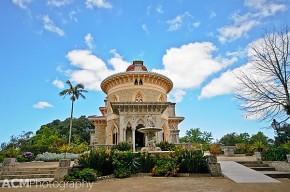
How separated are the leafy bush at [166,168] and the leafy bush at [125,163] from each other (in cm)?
111

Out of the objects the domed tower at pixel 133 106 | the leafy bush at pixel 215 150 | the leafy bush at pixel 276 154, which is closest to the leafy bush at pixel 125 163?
the leafy bush at pixel 276 154

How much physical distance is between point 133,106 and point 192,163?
13.8m

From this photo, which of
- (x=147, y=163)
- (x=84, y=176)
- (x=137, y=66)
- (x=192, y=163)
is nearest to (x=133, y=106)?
(x=137, y=66)

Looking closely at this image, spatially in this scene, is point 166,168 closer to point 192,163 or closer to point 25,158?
point 192,163

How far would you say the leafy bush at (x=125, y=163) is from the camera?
12.7 metres

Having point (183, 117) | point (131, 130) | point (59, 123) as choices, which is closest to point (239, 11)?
point (131, 130)

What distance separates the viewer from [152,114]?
1028 inches

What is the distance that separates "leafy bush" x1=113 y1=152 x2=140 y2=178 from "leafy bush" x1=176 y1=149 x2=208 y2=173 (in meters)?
2.19

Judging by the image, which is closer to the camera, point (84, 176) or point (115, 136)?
point (84, 176)

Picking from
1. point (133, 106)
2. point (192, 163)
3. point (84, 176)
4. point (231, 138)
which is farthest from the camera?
point (231, 138)

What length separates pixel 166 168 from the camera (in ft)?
41.1

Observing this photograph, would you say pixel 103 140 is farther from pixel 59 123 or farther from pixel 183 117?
pixel 59 123

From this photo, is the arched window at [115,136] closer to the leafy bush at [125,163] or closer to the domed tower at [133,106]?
the domed tower at [133,106]

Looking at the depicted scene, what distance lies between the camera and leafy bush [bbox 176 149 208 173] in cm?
1283
